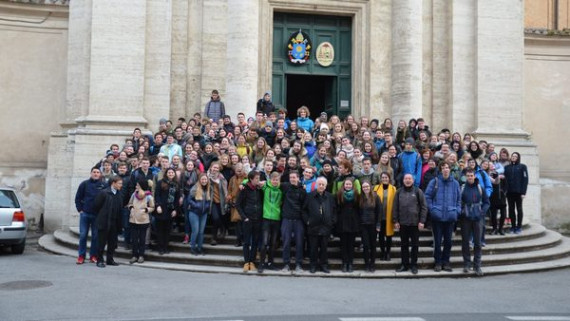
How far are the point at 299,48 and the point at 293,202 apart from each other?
8494mm

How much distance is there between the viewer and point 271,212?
12.0 meters

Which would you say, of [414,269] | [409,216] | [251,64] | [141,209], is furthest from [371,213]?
[251,64]

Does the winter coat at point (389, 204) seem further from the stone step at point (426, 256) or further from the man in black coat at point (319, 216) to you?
the man in black coat at point (319, 216)

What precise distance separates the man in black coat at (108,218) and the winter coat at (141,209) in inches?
11.1

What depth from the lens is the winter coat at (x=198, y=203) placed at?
12.6m

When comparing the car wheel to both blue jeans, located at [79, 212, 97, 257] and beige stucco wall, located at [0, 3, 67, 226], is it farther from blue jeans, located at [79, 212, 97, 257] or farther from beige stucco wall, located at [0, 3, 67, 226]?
beige stucco wall, located at [0, 3, 67, 226]

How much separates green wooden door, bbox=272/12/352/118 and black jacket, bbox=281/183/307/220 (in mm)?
7764

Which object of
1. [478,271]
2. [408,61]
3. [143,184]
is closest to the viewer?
[478,271]

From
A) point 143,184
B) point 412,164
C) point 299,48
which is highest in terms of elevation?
point 299,48

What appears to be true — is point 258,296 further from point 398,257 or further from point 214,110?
point 214,110

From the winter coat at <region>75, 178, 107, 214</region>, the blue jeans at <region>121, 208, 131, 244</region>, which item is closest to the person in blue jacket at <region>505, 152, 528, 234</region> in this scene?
the blue jeans at <region>121, 208, 131, 244</region>

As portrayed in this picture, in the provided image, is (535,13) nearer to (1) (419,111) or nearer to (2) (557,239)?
(1) (419,111)

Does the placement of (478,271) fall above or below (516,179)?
below

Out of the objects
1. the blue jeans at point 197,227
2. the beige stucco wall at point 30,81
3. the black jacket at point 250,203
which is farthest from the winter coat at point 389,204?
the beige stucco wall at point 30,81
